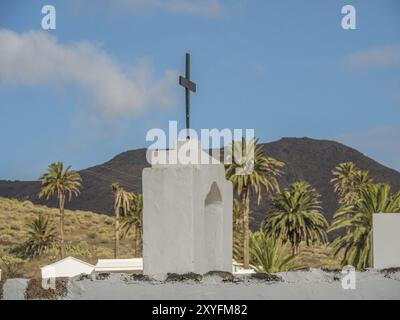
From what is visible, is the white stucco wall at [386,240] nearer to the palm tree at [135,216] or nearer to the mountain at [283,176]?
the palm tree at [135,216]

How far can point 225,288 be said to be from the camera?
1081cm

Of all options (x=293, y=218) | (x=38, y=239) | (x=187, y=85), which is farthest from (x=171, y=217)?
(x=38, y=239)

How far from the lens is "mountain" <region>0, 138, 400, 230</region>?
412 ft

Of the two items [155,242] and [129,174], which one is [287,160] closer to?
[129,174]

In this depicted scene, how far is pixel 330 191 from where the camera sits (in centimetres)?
13225

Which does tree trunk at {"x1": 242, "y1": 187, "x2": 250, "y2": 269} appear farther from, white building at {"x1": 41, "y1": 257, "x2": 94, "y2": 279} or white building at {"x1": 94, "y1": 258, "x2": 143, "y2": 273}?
white building at {"x1": 41, "y1": 257, "x2": 94, "y2": 279}

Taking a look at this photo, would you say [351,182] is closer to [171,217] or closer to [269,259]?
[269,259]

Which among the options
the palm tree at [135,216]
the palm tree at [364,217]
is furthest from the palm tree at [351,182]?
the palm tree at [364,217]

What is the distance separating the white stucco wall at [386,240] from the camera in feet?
40.4

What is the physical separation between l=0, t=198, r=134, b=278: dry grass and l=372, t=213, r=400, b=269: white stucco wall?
43.9m

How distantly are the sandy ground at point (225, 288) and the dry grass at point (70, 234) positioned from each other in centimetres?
4435

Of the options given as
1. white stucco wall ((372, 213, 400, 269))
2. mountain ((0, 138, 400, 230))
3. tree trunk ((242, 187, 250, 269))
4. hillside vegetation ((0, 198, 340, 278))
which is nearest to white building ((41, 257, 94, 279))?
tree trunk ((242, 187, 250, 269))

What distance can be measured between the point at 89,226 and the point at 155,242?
6369cm

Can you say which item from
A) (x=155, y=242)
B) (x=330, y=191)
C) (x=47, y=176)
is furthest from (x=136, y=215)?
(x=330, y=191)
